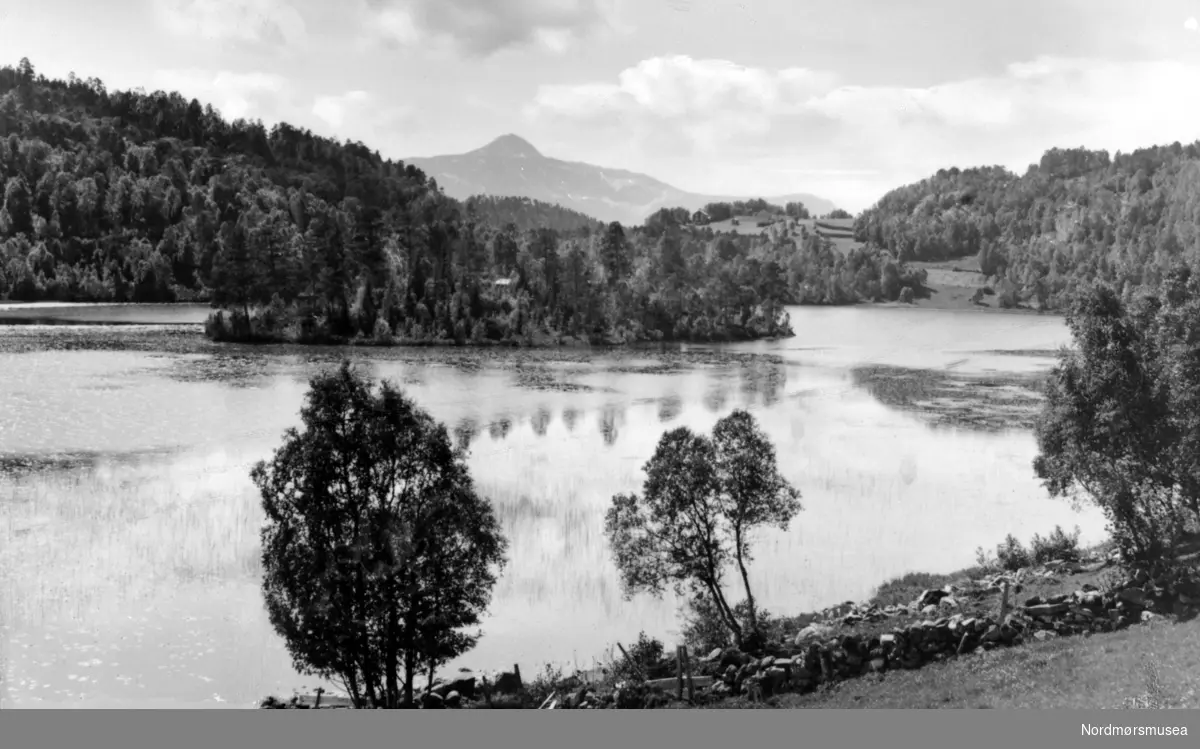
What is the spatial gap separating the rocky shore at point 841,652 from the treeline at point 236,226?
475cm

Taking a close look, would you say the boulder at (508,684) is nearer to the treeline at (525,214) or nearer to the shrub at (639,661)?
the shrub at (639,661)

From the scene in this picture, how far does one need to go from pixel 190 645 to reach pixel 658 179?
7621 mm

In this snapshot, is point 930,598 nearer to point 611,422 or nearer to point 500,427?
point 611,422

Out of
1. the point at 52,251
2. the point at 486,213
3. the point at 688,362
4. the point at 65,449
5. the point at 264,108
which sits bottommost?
the point at 65,449

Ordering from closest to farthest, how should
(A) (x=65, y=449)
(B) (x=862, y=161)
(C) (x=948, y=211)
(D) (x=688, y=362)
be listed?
(A) (x=65, y=449) → (B) (x=862, y=161) → (C) (x=948, y=211) → (D) (x=688, y=362)

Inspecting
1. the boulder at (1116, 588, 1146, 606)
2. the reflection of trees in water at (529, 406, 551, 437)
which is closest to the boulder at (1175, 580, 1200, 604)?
the boulder at (1116, 588, 1146, 606)

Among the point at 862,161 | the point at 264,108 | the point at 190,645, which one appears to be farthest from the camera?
the point at 862,161

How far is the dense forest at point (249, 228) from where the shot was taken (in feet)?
32.3

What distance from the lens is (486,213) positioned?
459 inches

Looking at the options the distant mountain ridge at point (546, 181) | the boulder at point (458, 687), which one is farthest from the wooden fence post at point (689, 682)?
the distant mountain ridge at point (546, 181)

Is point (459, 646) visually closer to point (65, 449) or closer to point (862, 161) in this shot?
point (65, 449)

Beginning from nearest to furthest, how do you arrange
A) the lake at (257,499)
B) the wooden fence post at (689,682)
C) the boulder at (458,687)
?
the wooden fence post at (689,682)
the boulder at (458,687)
the lake at (257,499)

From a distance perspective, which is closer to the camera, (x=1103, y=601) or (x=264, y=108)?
(x=1103, y=601)

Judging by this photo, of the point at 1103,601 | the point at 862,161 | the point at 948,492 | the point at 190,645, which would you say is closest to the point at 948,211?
the point at 862,161
